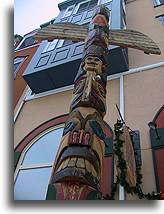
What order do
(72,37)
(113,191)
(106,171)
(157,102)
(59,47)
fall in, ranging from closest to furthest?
(113,191) → (106,171) → (157,102) → (72,37) → (59,47)

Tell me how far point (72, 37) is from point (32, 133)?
1.20 meters

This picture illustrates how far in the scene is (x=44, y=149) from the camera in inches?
127

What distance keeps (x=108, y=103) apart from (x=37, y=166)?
3.29 feet

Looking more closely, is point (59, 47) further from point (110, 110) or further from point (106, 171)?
point (106, 171)

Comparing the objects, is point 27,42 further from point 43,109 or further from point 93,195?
point 93,195

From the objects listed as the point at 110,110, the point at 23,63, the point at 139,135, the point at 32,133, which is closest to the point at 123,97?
the point at 110,110

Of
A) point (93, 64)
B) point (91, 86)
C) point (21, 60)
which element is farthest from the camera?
point (21, 60)

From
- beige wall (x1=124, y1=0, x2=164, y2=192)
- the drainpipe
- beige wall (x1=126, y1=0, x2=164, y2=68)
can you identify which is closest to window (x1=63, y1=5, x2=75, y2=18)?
beige wall (x1=126, y1=0, x2=164, y2=68)

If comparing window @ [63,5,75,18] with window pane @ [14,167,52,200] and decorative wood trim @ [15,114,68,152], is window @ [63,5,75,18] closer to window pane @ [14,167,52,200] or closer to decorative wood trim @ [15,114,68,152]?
decorative wood trim @ [15,114,68,152]

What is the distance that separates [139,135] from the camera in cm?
270

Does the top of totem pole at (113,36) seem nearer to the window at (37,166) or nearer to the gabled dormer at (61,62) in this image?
the gabled dormer at (61,62)

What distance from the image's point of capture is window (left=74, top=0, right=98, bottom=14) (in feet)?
16.8

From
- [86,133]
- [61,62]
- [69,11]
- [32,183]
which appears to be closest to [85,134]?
[86,133]

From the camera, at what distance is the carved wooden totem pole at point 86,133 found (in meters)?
1.42
